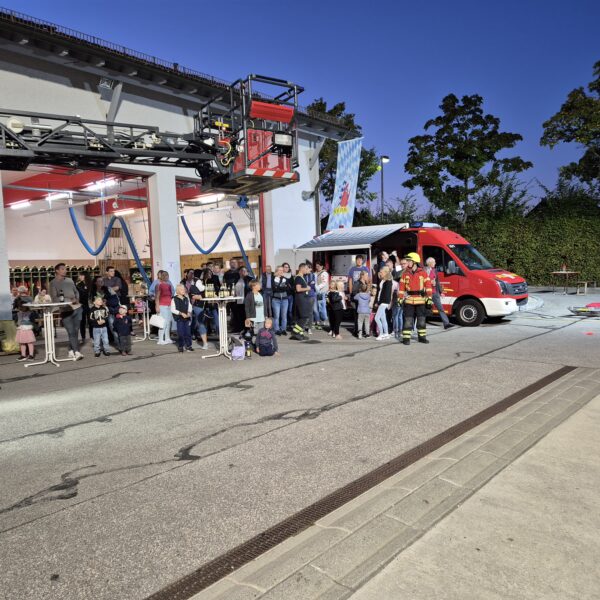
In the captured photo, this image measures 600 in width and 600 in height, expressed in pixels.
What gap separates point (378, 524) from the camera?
3.14 meters

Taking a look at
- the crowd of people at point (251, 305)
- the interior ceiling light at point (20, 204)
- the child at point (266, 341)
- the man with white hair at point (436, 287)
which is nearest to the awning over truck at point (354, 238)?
the crowd of people at point (251, 305)

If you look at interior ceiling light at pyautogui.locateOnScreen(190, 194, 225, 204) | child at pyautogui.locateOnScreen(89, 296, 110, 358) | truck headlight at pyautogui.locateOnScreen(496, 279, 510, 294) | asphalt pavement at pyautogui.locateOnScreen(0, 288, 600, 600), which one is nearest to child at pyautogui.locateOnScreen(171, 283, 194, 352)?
asphalt pavement at pyautogui.locateOnScreen(0, 288, 600, 600)

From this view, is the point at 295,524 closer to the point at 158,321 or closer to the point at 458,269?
the point at 158,321

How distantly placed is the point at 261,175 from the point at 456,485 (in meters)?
7.14

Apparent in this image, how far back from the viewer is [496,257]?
21.9 meters

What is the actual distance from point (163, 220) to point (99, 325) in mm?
5963

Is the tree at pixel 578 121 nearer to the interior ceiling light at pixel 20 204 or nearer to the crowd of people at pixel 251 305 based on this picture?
the crowd of people at pixel 251 305

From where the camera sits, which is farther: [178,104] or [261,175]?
[178,104]

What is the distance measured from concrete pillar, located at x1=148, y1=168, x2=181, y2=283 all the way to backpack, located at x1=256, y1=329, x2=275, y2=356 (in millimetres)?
7054

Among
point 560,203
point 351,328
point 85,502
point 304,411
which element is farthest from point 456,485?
point 560,203

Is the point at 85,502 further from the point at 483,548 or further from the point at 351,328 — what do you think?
the point at 351,328

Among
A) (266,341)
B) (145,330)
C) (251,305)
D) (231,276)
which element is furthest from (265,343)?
(145,330)

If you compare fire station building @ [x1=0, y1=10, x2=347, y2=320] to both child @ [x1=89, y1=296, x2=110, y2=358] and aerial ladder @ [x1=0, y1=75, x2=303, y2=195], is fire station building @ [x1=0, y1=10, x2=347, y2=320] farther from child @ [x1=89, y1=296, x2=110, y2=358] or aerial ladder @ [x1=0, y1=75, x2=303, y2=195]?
child @ [x1=89, y1=296, x2=110, y2=358]

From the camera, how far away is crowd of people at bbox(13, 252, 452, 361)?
985 cm
